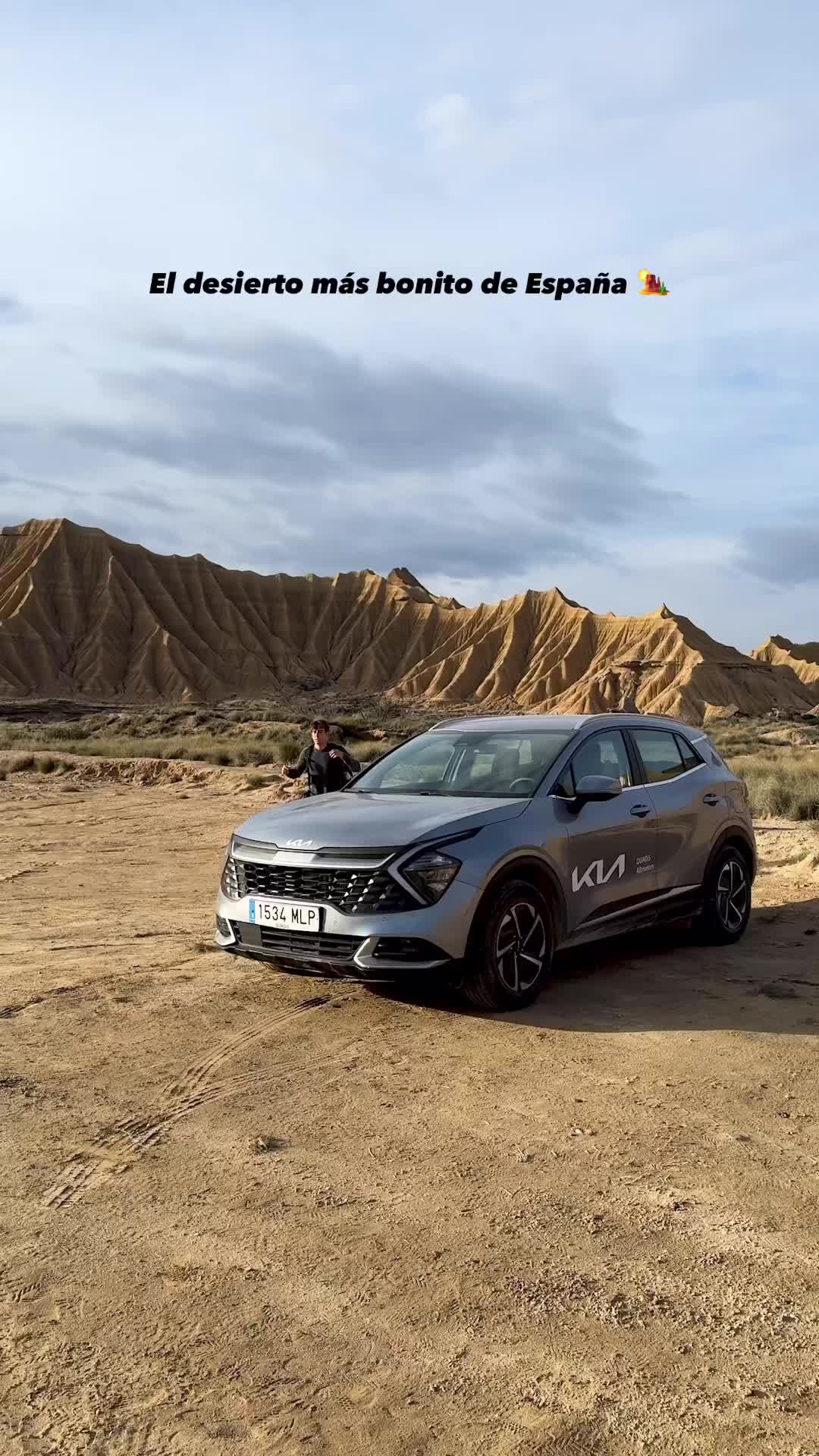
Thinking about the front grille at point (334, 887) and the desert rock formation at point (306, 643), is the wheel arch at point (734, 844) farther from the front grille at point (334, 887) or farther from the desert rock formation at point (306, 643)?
the desert rock formation at point (306, 643)

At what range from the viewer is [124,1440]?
8.87 feet

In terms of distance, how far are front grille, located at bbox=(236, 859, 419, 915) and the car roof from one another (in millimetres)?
1847

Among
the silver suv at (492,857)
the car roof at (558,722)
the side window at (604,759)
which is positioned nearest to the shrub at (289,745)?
the car roof at (558,722)

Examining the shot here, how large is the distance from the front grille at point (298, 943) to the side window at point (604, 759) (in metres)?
2.00

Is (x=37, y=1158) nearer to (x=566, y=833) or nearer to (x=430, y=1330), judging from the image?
(x=430, y=1330)

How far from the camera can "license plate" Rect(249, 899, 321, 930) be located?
243 inches

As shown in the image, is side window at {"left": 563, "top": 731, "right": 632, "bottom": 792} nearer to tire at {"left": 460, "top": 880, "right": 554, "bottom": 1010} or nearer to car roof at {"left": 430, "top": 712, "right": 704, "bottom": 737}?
car roof at {"left": 430, "top": 712, "right": 704, "bottom": 737}

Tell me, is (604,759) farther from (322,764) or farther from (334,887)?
(322,764)

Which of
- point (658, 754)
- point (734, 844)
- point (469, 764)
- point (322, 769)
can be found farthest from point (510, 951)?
point (322, 769)

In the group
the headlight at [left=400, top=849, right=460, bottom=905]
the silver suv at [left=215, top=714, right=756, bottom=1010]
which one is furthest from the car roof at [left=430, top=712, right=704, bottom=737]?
the headlight at [left=400, top=849, right=460, bottom=905]

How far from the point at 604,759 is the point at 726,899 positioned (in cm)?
A: 165

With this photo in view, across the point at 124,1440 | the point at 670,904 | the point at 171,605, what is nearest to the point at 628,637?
the point at 171,605

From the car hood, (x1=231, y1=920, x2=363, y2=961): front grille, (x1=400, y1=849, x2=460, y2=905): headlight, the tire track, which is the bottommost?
the tire track

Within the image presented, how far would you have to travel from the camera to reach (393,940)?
5.95 meters
